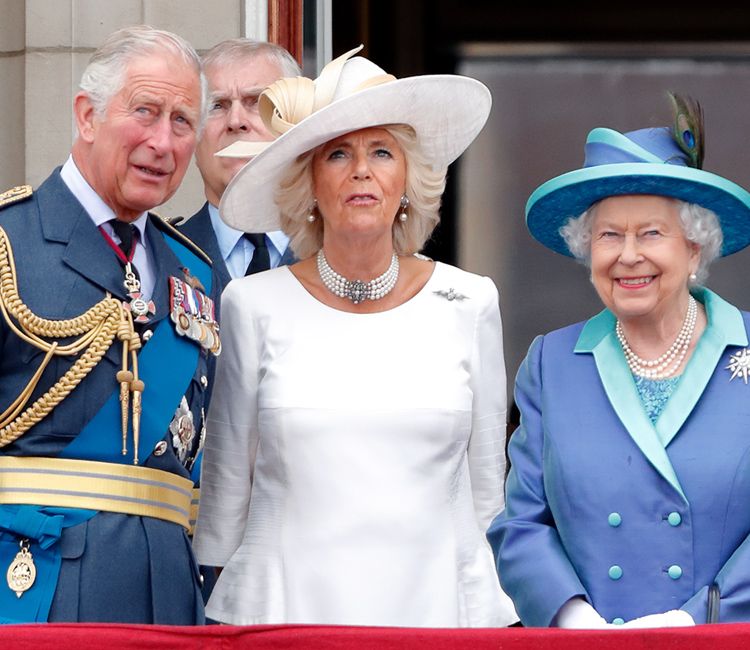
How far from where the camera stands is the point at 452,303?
3973 mm

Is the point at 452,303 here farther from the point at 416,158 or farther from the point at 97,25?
the point at 97,25

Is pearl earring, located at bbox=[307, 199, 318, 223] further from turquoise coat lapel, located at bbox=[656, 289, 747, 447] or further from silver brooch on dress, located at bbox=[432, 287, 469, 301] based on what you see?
turquoise coat lapel, located at bbox=[656, 289, 747, 447]

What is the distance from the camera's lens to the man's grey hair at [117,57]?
12.3 ft

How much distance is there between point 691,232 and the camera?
3.65 metres

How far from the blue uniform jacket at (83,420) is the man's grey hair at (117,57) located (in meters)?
0.18

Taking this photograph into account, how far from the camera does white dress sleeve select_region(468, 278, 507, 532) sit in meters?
3.96

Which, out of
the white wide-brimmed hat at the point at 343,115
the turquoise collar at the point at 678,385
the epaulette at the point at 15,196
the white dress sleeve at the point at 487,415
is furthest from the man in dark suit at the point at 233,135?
the turquoise collar at the point at 678,385

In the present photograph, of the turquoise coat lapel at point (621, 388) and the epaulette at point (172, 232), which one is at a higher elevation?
the epaulette at point (172, 232)

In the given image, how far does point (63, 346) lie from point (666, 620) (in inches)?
47.1

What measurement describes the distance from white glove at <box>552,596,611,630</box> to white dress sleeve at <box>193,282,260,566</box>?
73 cm

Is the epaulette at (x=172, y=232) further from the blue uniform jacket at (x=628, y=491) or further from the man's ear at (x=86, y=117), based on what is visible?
the blue uniform jacket at (x=628, y=491)

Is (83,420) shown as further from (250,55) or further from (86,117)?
(250,55)

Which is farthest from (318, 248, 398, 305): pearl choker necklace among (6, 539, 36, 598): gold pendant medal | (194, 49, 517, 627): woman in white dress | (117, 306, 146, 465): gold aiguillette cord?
(6, 539, 36, 598): gold pendant medal

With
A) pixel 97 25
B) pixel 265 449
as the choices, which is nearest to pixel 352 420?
pixel 265 449
